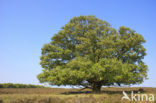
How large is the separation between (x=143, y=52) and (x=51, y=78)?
59.6 feet

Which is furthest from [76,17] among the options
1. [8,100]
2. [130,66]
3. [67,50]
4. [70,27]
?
[8,100]

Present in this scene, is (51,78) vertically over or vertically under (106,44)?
under

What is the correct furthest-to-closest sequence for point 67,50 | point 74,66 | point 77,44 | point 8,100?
point 77,44
point 67,50
point 74,66
point 8,100

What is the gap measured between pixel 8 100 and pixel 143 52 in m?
26.5

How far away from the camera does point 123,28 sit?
36.4 m

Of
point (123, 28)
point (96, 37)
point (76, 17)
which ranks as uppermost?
point (76, 17)

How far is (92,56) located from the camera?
1272 inches

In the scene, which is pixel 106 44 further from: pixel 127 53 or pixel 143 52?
pixel 143 52

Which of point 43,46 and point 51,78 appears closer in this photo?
point 51,78

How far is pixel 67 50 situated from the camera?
32.9m

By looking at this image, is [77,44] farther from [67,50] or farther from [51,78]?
[51,78]

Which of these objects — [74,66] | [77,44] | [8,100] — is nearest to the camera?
[8,100]

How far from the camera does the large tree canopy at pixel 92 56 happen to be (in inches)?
1185

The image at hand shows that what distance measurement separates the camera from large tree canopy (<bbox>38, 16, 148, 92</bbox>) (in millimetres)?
30109
